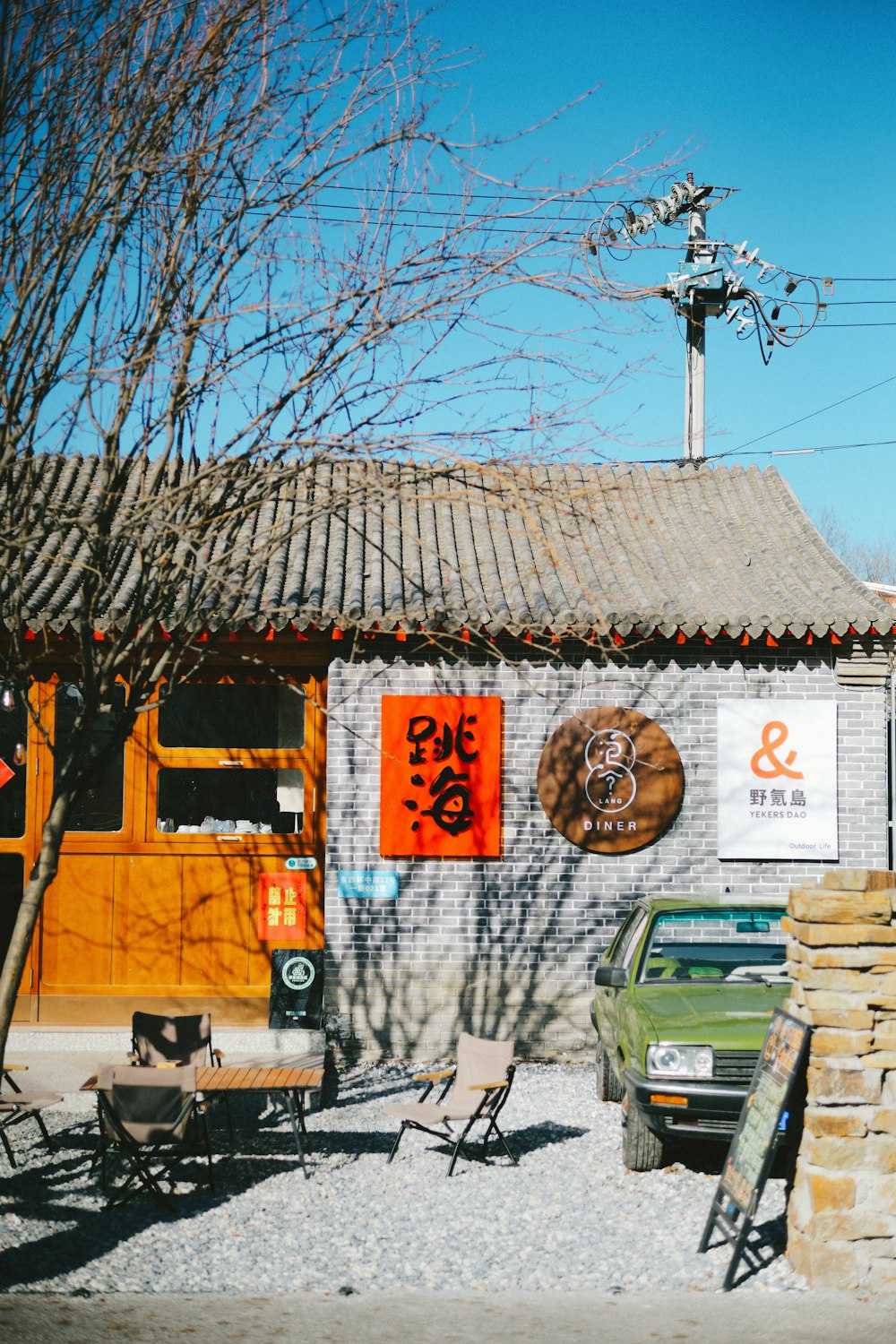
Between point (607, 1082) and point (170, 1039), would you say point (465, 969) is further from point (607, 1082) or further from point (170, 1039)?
point (170, 1039)

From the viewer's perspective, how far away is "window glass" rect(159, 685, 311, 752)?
38.4 ft

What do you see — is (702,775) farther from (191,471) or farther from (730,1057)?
(191,471)

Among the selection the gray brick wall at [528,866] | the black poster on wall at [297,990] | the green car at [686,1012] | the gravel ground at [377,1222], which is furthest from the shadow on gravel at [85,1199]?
the gray brick wall at [528,866]

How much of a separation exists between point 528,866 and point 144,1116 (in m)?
5.07

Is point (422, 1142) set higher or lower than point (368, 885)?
lower

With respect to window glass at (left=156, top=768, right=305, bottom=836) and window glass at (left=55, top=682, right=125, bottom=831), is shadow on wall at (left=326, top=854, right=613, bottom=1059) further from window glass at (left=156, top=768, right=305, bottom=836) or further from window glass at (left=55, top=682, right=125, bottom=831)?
window glass at (left=55, top=682, right=125, bottom=831)

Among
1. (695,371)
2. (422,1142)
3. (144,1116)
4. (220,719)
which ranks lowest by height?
(422,1142)

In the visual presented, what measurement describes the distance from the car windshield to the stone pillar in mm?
2410

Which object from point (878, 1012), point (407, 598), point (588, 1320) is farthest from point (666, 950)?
point (407, 598)

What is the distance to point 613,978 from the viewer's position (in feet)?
27.5

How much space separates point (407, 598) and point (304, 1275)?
6.54 meters

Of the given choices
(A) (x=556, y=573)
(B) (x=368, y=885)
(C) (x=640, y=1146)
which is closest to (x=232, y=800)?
(B) (x=368, y=885)

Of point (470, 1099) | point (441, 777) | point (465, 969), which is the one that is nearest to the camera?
point (470, 1099)

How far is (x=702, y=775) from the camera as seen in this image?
11.8 metres
